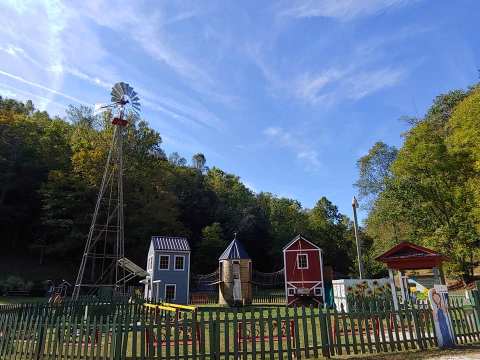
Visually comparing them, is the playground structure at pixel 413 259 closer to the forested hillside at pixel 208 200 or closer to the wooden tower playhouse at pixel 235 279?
the forested hillside at pixel 208 200

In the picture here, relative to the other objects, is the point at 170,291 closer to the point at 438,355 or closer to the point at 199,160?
the point at 438,355

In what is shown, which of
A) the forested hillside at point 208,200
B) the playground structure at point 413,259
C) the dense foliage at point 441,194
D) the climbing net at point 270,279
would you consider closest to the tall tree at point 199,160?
the forested hillside at point 208,200

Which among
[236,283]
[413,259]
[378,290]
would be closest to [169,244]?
[236,283]

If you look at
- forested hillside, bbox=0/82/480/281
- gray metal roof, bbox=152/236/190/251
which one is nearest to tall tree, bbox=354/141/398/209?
forested hillside, bbox=0/82/480/281

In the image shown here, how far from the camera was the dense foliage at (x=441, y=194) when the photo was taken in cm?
2900

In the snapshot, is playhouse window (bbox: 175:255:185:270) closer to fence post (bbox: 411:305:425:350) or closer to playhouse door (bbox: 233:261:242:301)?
playhouse door (bbox: 233:261:242:301)

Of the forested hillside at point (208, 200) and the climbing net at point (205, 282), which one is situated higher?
the forested hillside at point (208, 200)

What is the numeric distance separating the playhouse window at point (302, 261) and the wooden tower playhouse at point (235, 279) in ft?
16.4

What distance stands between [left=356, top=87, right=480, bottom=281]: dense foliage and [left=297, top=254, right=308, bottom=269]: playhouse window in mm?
9908

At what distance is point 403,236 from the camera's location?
34.5 m

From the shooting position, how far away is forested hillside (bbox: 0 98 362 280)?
149ft

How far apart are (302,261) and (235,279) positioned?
6293 millimetres

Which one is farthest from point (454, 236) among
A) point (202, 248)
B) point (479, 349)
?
point (202, 248)

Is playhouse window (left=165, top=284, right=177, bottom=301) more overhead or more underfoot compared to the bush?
more underfoot
